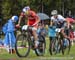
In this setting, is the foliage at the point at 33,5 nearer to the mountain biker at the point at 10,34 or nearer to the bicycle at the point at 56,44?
the mountain biker at the point at 10,34

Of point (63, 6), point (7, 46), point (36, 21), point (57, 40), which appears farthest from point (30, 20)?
point (63, 6)

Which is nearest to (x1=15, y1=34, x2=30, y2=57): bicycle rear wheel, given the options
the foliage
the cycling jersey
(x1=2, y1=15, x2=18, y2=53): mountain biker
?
the cycling jersey

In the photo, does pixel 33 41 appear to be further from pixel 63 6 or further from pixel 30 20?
pixel 63 6

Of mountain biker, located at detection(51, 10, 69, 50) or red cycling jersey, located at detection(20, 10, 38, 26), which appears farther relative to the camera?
mountain biker, located at detection(51, 10, 69, 50)

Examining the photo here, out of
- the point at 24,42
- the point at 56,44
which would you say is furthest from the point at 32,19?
the point at 56,44

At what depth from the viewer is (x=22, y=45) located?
49.7ft

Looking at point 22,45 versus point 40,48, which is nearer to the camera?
point 22,45

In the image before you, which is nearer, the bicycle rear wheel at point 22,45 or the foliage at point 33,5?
the bicycle rear wheel at point 22,45

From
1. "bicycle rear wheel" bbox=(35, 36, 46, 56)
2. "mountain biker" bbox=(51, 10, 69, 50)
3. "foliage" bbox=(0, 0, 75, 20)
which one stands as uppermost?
"foliage" bbox=(0, 0, 75, 20)

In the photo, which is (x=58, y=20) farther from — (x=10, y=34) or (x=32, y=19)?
(x=10, y=34)

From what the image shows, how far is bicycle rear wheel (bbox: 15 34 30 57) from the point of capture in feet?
47.6

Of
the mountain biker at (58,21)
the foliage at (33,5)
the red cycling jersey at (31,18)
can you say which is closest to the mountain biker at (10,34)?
the mountain biker at (58,21)

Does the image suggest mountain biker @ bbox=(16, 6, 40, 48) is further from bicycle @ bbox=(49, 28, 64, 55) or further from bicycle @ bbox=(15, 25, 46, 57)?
bicycle @ bbox=(49, 28, 64, 55)

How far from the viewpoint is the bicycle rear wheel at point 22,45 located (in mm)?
14516
